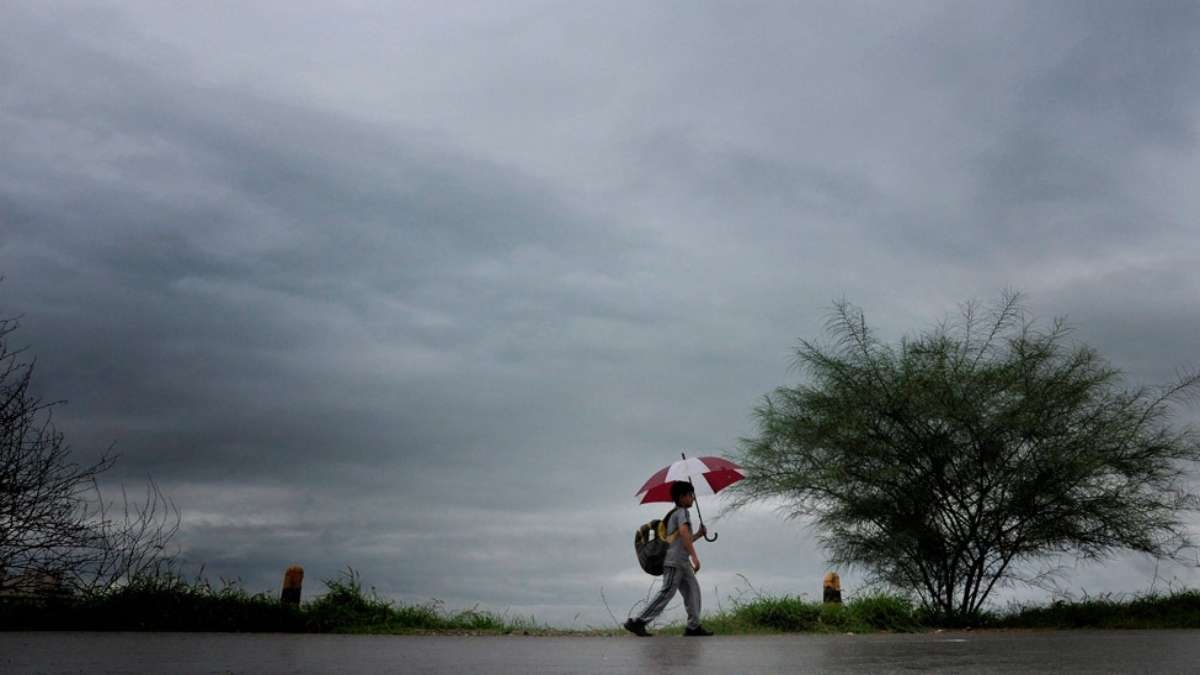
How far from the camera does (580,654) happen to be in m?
10.5

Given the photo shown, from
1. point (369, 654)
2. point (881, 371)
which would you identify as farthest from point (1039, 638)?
point (369, 654)

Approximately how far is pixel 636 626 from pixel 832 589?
16.0 ft

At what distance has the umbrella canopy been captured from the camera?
555 inches

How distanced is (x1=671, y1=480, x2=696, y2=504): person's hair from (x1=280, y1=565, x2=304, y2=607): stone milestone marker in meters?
5.72

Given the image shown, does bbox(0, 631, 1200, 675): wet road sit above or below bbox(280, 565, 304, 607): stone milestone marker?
below

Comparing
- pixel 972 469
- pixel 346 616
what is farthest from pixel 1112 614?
pixel 346 616

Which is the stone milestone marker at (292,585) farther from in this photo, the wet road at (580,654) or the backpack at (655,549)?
the backpack at (655,549)

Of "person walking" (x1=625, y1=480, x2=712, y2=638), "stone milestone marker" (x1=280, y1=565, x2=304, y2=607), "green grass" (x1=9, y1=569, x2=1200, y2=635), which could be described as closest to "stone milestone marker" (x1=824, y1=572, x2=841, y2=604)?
"green grass" (x1=9, y1=569, x2=1200, y2=635)

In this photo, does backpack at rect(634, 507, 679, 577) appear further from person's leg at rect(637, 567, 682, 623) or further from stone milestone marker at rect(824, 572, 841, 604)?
stone milestone marker at rect(824, 572, 841, 604)

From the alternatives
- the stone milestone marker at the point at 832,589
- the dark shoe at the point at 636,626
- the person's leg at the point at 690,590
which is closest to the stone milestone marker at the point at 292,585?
the dark shoe at the point at 636,626

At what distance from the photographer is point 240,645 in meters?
11.0

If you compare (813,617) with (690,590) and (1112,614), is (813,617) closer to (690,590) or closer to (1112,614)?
(690,590)

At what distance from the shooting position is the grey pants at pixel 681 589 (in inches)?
535

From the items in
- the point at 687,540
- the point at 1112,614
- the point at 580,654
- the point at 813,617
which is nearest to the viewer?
the point at 580,654
